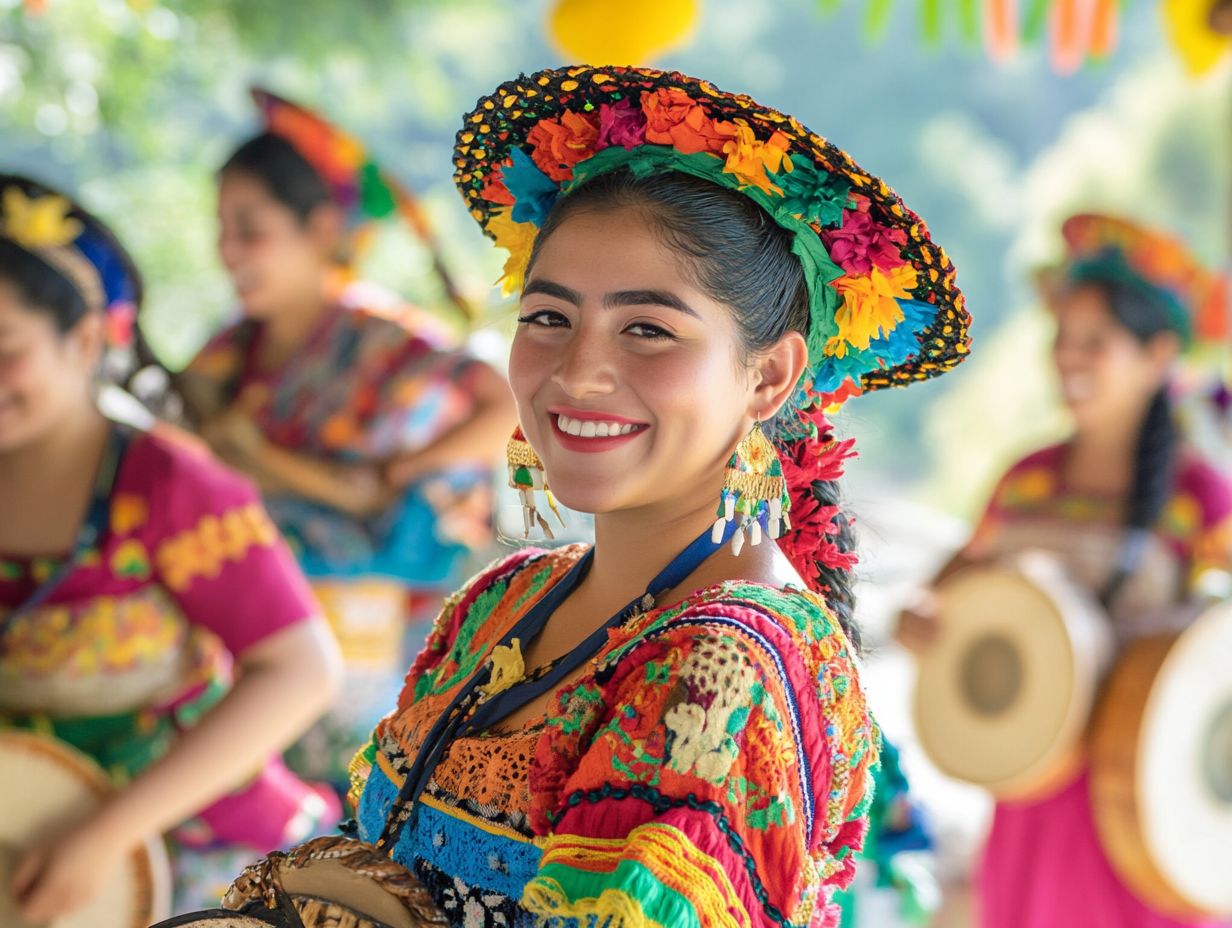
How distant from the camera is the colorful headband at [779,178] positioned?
5.05ft

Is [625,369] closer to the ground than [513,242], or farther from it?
closer to the ground

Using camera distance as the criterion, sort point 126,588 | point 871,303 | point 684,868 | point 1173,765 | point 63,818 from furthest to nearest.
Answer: point 1173,765, point 126,588, point 63,818, point 871,303, point 684,868

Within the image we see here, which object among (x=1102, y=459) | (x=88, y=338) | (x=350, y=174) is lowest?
(x=88, y=338)

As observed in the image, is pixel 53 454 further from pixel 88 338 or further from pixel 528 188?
pixel 528 188

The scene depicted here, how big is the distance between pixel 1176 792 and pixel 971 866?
164 centimetres

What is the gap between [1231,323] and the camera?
441 centimetres

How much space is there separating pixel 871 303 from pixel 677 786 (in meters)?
0.61

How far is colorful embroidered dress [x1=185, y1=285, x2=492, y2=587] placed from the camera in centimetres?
455

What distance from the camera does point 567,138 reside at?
1.69m

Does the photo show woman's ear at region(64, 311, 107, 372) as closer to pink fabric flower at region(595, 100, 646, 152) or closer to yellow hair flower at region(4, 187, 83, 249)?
yellow hair flower at region(4, 187, 83, 249)

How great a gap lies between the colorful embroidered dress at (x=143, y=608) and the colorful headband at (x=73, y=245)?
33cm

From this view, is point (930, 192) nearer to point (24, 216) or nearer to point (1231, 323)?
point (1231, 323)

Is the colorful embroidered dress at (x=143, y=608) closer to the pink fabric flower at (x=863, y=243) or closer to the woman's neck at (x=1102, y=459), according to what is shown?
the pink fabric flower at (x=863, y=243)

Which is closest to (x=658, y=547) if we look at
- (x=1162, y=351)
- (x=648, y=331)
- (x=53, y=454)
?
(x=648, y=331)
